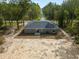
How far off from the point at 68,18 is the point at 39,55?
16.6 m

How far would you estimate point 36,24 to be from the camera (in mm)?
21938

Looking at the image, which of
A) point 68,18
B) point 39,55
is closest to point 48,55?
point 39,55

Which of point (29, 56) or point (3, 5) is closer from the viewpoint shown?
point (29, 56)

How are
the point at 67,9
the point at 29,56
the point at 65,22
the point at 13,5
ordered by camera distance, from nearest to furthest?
the point at 29,56, the point at 13,5, the point at 67,9, the point at 65,22

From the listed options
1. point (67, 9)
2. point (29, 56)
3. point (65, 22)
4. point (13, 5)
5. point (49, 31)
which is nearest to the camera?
point (29, 56)

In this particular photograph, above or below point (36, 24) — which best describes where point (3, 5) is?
above

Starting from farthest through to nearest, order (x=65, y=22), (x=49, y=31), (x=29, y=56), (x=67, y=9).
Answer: (x=65, y=22), (x=67, y=9), (x=49, y=31), (x=29, y=56)

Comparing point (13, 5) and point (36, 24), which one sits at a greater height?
point (13, 5)

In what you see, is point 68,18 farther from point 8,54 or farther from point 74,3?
point 8,54

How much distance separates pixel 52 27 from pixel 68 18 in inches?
204

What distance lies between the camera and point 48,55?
9023 mm

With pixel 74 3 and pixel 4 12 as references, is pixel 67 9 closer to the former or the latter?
pixel 74 3

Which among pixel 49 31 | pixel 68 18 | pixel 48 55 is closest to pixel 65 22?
pixel 68 18

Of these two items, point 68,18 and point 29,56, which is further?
point 68,18
